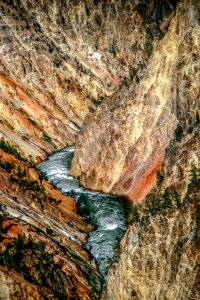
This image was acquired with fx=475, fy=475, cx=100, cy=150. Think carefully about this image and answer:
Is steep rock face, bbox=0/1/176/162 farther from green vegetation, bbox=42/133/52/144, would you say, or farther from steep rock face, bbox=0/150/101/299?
steep rock face, bbox=0/150/101/299

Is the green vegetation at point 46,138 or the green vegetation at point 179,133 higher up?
the green vegetation at point 179,133

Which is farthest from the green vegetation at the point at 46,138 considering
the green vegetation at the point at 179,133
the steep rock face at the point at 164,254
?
the steep rock face at the point at 164,254

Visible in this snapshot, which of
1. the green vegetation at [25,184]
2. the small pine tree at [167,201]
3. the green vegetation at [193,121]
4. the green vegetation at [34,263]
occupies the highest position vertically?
the green vegetation at [193,121]

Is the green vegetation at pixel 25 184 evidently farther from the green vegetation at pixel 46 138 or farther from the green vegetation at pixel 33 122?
the green vegetation at pixel 33 122

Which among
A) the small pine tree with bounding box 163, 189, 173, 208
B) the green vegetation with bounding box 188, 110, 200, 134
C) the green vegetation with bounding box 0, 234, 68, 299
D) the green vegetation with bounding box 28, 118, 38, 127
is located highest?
the green vegetation with bounding box 188, 110, 200, 134

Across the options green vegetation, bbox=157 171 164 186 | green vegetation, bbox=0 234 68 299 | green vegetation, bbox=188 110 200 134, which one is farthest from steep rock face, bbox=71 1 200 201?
green vegetation, bbox=0 234 68 299
